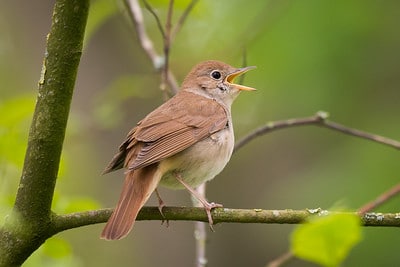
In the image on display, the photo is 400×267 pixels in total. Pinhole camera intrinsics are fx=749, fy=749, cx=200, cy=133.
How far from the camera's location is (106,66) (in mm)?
8586

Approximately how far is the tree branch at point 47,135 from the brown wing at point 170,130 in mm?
749

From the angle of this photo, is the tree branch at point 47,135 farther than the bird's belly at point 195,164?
No

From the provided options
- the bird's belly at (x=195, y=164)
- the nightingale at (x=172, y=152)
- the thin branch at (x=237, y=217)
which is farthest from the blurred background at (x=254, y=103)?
the bird's belly at (x=195, y=164)

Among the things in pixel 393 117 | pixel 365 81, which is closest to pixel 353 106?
pixel 365 81

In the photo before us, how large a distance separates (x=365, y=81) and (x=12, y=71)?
348 cm

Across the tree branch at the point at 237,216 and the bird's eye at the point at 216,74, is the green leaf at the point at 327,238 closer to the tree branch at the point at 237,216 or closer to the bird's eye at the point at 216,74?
the tree branch at the point at 237,216

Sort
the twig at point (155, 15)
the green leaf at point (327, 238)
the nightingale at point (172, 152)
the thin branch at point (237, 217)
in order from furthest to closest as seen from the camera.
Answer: the twig at point (155, 15), the nightingale at point (172, 152), the thin branch at point (237, 217), the green leaf at point (327, 238)

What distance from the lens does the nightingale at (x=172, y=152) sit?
3.79 metres

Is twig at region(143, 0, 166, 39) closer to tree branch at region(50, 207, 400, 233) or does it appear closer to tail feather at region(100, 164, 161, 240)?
tail feather at region(100, 164, 161, 240)

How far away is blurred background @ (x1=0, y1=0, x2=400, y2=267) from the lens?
6.09m

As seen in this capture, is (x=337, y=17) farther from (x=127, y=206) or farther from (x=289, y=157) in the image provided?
(x=127, y=206)

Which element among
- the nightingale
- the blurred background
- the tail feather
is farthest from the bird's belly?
the blurred background

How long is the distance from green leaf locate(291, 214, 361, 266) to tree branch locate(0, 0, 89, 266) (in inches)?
55.9

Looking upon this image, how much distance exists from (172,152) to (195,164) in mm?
243
